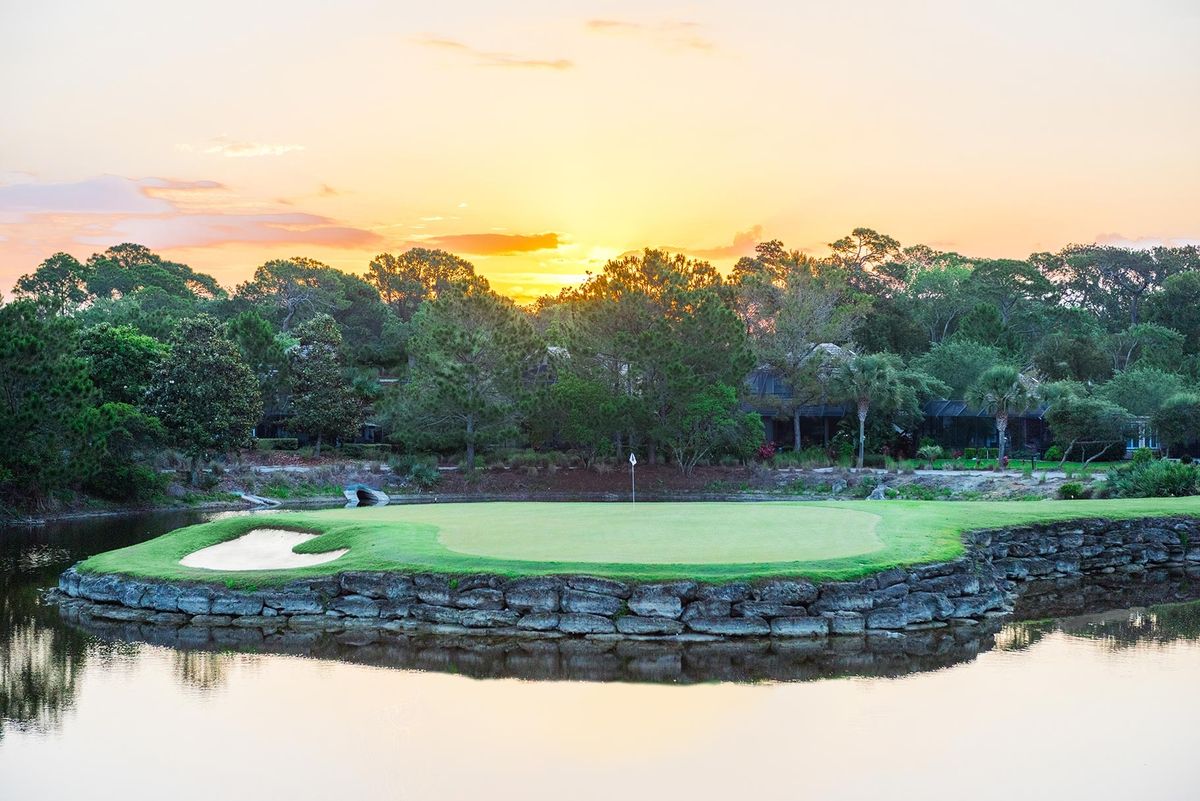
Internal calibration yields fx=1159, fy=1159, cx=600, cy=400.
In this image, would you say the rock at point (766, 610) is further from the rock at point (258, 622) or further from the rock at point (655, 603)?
the rock at point (258, 622)

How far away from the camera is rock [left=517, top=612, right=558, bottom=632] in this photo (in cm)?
1972

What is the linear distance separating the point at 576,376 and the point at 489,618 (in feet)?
113

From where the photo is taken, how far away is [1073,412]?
4784 cm

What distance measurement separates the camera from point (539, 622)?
1978 cm

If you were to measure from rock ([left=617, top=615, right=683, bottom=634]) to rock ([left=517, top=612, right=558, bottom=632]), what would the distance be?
114cm

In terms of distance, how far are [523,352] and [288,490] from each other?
1232 cm

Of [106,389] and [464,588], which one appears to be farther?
[106,389]

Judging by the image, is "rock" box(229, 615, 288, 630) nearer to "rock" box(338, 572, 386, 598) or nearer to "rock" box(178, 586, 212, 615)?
"rock" box(178, 586, 212, 615)

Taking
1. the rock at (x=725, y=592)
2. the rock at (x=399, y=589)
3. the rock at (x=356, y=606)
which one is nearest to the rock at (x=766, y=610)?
the rock at (x=725, y=592)

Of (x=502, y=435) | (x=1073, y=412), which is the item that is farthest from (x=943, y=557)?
(x=502, y=435)

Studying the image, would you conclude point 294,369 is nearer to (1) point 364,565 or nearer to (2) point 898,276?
(1) point 364,565

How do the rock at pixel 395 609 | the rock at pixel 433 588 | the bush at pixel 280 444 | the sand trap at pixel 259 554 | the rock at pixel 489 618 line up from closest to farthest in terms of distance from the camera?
the rock at pixel 489 618 < the rock at pixel 433 588 < the rock at pixel 395 609 < the sand trap at pixel 259 554 < the bush at pixel 280 444

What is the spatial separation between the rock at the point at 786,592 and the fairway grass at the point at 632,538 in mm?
235

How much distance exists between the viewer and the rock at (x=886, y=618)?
781 inches
